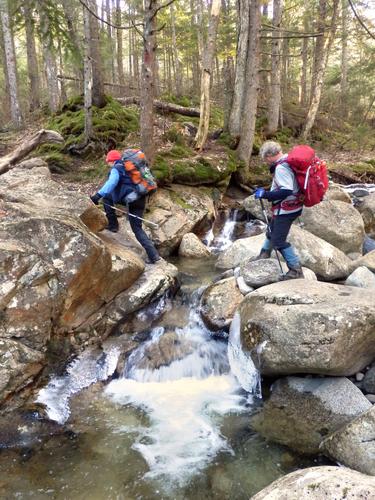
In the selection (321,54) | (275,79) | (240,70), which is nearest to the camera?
(240,70)

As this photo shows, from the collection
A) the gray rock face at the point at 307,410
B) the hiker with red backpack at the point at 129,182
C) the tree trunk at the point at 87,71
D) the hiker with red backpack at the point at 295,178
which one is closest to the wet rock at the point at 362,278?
the hiker with red backpack at the point at 295,178

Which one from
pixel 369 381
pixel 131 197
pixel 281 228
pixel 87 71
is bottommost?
pixel 369 381

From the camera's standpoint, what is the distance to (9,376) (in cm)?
511

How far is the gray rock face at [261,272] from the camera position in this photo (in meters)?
6.86

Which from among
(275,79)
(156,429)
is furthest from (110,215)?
(275,79)

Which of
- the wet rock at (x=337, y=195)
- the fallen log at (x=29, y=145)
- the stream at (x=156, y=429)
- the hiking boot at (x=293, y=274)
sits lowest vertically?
the stream at (x=156, y=429)

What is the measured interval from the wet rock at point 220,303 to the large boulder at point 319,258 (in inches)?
64.7

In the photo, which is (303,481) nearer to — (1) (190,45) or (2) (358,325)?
(2) (358,325)

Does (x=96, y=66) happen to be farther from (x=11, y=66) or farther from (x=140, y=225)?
(x=140, y=225)

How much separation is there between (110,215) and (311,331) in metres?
4.87

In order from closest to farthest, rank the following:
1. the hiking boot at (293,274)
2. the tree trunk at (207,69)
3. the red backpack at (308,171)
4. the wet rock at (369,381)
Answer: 1. the wet rock at (369,381)
2. the red backpack at (308,171)
3. the hiking boot at (293,274)
4. the tree trunk at (207,69)

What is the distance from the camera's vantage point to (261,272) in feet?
22.8

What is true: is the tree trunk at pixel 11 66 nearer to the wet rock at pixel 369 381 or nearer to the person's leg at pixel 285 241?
the person's leg at pixel 285 241

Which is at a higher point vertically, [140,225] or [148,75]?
[148,75]
